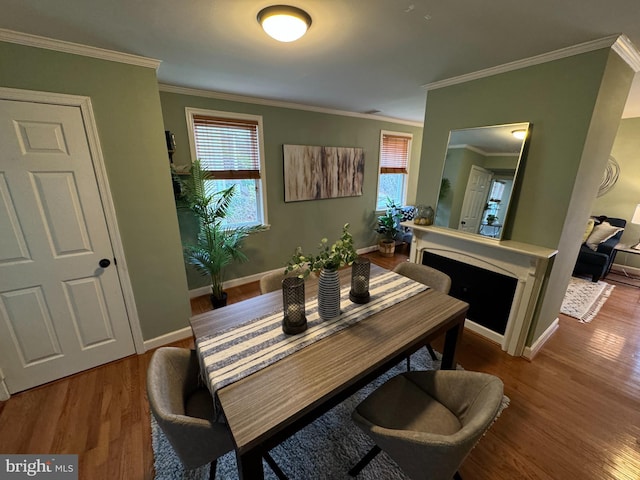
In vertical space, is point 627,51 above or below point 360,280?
above

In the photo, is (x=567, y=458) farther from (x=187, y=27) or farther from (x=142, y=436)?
(x=187, y=27)

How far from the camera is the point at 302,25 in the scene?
1.33 meters

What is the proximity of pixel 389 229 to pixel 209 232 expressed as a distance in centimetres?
312

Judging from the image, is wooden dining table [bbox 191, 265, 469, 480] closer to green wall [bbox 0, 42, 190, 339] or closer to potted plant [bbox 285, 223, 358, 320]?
potted plant [bbox 285, 223, 358, 320]

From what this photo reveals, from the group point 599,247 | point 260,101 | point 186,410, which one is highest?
point 260,101

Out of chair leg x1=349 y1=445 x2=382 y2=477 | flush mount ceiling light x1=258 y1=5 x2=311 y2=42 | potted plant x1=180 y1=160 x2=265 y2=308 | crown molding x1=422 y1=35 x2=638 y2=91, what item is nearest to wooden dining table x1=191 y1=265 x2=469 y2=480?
chair leg x1=349 y1=445 x2=382 y2=477

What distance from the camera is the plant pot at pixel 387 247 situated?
4.68 meters

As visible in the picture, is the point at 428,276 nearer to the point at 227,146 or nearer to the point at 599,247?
the point at 227,146

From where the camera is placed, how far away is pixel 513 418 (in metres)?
1.68

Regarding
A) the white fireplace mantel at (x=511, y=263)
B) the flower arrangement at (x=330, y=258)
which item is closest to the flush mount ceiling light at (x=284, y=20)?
the flower arrangement at (x=330, y=258)

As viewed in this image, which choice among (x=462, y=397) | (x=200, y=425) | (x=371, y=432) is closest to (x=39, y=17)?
(x=200, y=425)

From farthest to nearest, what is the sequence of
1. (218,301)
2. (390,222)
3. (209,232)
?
(390,222) → (218,301) → (209,232)

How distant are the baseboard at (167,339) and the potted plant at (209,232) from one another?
54cm

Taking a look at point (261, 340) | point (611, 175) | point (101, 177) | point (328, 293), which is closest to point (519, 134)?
point (328, 293)
